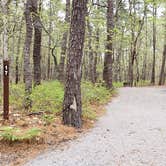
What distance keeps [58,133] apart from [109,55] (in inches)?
438

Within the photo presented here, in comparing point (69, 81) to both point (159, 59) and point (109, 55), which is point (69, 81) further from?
point (159, 59)

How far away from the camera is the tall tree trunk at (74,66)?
771 cm

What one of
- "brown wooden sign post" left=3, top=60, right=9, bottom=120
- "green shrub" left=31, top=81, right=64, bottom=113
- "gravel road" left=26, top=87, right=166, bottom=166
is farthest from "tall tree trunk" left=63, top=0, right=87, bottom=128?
"brown wooden sign post" left=3, top=60, right=9, bottom=120

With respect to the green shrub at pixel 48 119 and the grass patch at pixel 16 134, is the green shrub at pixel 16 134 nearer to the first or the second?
the grass patch at pixel 16 134

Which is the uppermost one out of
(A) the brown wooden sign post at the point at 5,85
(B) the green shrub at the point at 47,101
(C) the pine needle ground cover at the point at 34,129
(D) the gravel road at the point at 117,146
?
(A) the brown wooden sign post at the point at 5,85

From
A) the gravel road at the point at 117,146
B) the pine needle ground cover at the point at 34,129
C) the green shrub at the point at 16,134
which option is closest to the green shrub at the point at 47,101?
the pine needle ground cover at the point at 34,129

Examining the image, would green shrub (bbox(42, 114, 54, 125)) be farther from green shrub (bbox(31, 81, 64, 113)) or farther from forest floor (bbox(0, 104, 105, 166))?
green shrub (bbox(31, 81, 64, 113))

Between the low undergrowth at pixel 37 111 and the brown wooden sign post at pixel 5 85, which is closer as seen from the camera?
the low undergrowth at pixel 37 111

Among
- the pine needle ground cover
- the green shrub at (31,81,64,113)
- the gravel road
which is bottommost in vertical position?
the gravel road

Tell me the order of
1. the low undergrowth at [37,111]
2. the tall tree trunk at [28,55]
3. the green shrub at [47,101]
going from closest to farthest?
the low undergrowth at [37,111], the green shrub at [47,101], the tall tree trunk at [28,55]

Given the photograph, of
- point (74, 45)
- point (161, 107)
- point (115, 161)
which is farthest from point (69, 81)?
point (161, 107)

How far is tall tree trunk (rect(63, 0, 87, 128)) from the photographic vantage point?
7.71 meters

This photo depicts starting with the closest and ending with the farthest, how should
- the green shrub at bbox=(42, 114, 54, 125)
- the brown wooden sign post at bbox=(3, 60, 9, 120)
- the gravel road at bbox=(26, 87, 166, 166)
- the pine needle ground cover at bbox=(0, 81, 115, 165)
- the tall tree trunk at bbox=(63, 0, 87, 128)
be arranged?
the gravel road at bbox=(26, 87, 166, 166) → the pine needle ground cover at bbox=(0, 81, 115, 165) → the brown wooden sign post at bbox=(3, 60, 9, 120) → the green shrub at bbox=(42, 114, 54, 125) → the tall tree trunk at bbox=(63, 0, 87, 128)

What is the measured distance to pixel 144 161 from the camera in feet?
18.2
